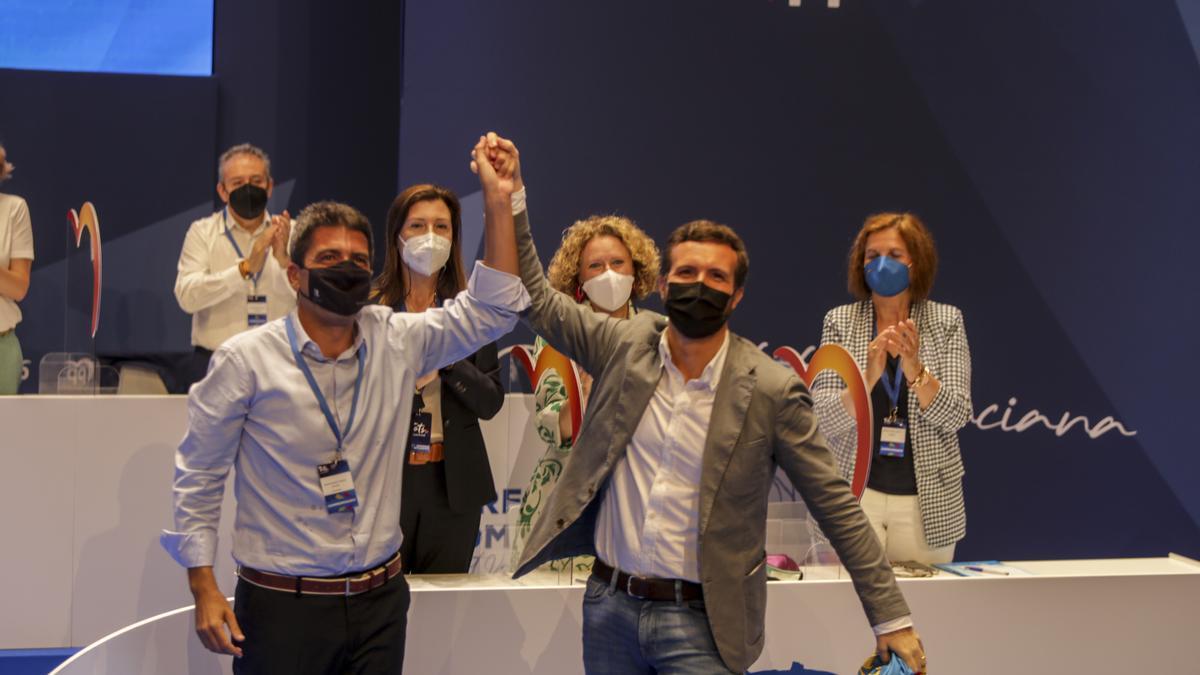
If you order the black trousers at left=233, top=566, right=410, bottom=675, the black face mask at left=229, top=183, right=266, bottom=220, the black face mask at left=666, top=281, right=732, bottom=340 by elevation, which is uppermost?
the black face mask at left=229, top=183, right=266, bottom=220

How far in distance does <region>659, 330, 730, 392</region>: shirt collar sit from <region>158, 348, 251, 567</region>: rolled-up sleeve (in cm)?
89

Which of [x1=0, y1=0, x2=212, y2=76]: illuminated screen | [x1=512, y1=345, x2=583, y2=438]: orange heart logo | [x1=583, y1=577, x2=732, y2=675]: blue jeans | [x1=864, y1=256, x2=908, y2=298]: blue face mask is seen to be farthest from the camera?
[x1=0, y1=0, x2=212, y2=76]: illuminated screen

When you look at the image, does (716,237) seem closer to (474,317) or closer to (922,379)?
(474,317)

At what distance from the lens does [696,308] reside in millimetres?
2402

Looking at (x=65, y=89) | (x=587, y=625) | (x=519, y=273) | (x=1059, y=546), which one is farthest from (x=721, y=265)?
(x=65, y=89)

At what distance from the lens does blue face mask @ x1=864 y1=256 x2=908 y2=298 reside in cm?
359

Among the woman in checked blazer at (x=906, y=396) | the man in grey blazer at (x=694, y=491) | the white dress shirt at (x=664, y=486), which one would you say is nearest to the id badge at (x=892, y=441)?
the woman in checked blazer at (x=906, y=396)

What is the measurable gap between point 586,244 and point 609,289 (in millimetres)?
284

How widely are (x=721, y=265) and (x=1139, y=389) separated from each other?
424 cm

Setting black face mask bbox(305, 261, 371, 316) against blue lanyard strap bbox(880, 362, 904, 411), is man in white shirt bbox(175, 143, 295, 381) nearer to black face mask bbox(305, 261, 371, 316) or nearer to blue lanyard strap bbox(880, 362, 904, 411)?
black face mask bbox(305, 261, 371, 316)

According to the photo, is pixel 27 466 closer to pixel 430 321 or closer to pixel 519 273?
pixel 430 321

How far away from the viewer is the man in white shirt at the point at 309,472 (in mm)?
2455

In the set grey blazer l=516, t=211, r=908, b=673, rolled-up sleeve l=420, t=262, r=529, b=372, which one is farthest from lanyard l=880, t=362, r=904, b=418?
rolled-up sleeve l=420, t=262, r=529, b=372

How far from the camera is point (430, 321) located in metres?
2.70
